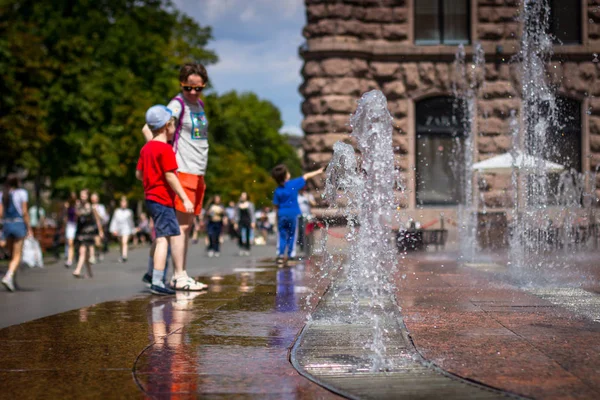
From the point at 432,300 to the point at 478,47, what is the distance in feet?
46.2

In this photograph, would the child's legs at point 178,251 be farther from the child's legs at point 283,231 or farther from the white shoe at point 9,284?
the child's legs at point 283,231

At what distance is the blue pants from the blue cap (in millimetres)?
6170

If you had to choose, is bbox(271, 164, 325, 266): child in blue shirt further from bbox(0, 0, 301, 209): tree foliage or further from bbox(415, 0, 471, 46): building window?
bbox(0, 0, 301, 209): tree foliage

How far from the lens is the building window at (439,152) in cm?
2180

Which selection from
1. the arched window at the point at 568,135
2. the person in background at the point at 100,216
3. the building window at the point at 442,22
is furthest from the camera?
the building window at the point at 442,22

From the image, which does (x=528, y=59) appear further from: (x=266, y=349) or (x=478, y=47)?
(x=266, y=349)

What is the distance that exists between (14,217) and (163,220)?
14.8ft

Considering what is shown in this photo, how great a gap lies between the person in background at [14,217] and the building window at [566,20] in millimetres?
13862

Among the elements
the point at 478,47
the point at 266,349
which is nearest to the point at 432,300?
the point at 266,349

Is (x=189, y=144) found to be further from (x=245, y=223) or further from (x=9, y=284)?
(x=245, y=223)

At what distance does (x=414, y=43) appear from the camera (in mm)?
21844

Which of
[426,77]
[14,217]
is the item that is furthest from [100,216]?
[426,77]

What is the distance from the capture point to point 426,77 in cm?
2147

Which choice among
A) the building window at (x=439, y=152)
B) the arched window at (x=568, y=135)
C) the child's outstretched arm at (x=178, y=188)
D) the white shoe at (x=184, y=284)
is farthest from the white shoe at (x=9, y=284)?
the arched window at (x=568, y=135)
